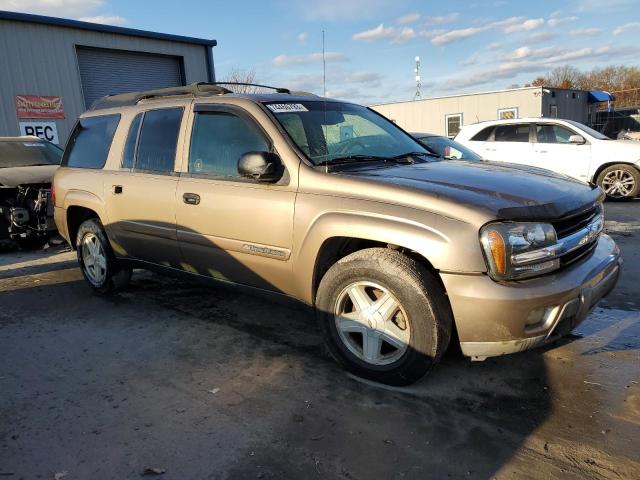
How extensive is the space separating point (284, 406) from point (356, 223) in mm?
1132

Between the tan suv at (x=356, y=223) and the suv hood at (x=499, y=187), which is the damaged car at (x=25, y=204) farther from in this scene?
the suv hood at (x=499, y=187)

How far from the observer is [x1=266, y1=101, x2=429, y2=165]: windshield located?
3557 millimetres

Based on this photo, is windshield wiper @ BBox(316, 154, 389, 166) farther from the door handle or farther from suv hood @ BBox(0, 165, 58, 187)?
suv hood @ BBox(0, 165, 58, 187)

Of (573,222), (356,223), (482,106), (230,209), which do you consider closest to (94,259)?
(230,209)

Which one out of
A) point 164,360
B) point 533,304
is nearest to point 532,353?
point 533,304

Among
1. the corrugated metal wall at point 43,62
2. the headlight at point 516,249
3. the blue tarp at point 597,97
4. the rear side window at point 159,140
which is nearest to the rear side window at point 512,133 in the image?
the rear side window at point 159,140

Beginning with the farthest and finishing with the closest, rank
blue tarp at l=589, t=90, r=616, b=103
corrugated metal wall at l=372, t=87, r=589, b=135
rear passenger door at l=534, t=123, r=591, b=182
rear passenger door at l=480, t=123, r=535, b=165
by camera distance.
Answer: blue tarp at l=589, t=90, r=616, b=103 → corrugated metal wall at l=372, t=87, r=589, b=135 → rear passenger door at l=480, t=123, r=535, b=165 → rear passenger door at l=534, t=123, r=591, b=182

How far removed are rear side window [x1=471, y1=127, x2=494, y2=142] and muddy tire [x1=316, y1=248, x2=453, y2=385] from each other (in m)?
8.91

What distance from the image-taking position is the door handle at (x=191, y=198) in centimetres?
380

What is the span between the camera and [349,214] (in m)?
3.01

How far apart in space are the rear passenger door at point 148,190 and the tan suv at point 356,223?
0.6 inches

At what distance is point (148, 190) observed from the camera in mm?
4203

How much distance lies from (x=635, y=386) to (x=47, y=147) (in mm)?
9098

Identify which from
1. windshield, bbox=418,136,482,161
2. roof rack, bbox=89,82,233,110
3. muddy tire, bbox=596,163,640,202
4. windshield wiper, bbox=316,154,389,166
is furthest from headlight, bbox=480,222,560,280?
muddy tire, bbox=596,163,640,202
